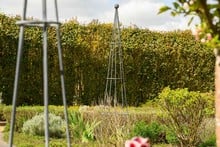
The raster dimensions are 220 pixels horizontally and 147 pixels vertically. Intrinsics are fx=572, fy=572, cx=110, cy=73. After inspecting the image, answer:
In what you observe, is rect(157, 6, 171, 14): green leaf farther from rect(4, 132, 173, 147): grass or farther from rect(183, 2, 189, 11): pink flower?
rect(4, 132, 173, 147): grass

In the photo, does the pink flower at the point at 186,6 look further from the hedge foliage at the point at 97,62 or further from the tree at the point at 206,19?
the hedge foliage at the point at 97,62

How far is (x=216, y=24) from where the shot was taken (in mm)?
3020

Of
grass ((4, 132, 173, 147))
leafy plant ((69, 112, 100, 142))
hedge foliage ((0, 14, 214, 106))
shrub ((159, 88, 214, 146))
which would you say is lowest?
grass ((4, 132, 173, 147))

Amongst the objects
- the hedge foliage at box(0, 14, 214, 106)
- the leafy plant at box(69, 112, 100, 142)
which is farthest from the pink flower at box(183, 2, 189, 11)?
the hedge foliage at box(0, 14, 214, 106)

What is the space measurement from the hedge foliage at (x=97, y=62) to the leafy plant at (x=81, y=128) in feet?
18.8

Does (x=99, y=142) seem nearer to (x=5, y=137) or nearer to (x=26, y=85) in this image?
(x=5, y=137)

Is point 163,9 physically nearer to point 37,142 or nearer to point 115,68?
point 37,142

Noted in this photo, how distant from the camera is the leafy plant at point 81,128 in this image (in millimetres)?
11133

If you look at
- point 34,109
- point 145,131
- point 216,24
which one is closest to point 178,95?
point 145,131

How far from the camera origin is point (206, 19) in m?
3.00

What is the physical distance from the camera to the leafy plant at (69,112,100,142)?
1113 centimetres

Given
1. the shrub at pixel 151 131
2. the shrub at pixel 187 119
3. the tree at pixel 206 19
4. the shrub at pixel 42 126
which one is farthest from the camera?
the shrub at pixel 42 126

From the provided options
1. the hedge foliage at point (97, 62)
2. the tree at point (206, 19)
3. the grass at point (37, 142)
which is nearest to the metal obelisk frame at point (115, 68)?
the hedge foliage at point (97, 62)

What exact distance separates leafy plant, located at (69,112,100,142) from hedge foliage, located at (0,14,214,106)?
5.73 metres
